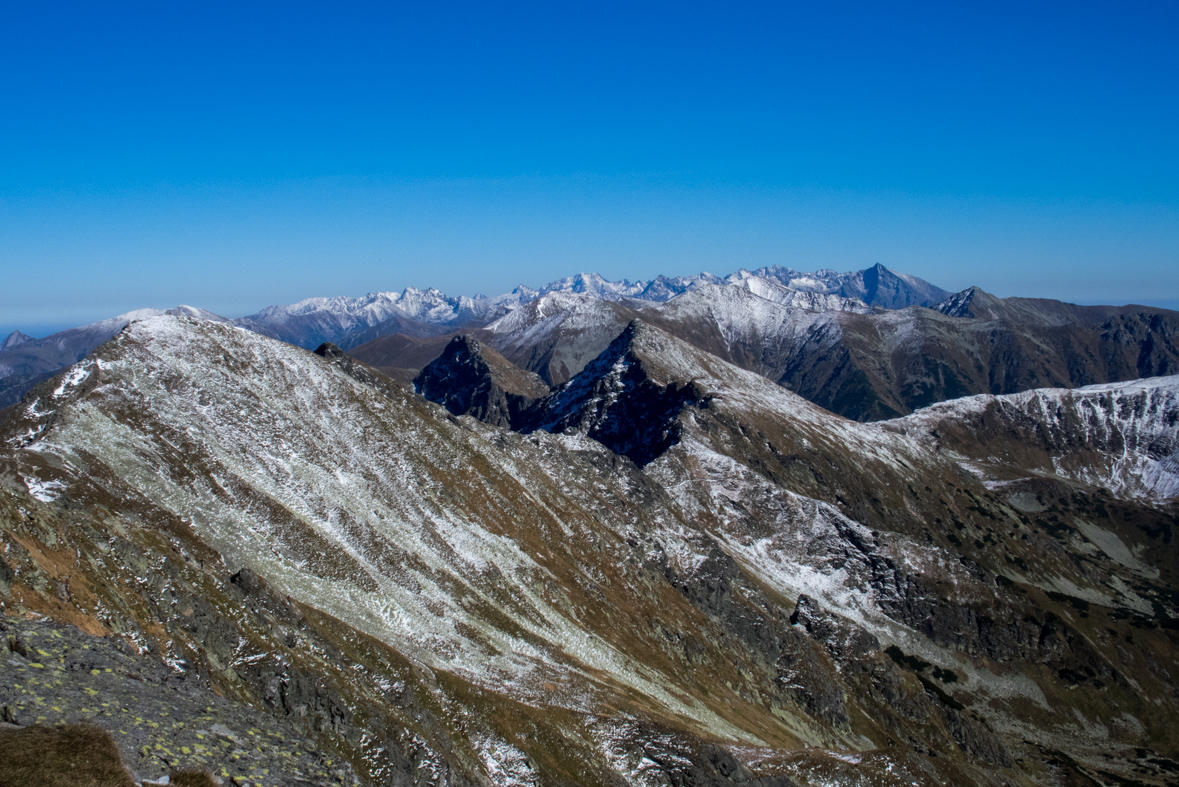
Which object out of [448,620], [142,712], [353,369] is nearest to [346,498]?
[448,620]

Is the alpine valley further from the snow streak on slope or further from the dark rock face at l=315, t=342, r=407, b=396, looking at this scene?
the dark rock face at l=315, t=342, r=407, b=396

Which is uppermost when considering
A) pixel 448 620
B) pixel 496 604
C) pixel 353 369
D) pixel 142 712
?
pixel 353 369

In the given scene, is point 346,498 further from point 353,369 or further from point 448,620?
point 353,369

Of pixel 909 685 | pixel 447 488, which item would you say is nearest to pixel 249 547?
pixel 447 488

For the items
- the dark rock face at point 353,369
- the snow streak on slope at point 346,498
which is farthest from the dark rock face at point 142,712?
the dark rock face at point 353,369

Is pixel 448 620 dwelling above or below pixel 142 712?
below

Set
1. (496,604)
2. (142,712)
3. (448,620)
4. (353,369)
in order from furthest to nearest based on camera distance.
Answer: (353,369)
(496,604)
(448,620)
(142,712)

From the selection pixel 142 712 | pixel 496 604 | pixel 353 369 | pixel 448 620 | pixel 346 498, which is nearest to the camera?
pixel 142 712

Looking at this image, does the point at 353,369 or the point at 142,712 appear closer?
the point at 142,712

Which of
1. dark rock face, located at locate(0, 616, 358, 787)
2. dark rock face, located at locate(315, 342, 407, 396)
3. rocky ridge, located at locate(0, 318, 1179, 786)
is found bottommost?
rocky ridge, located at locate(0, 318, 1179, 786)

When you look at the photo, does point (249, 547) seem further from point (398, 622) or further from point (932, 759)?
point (932, 759)

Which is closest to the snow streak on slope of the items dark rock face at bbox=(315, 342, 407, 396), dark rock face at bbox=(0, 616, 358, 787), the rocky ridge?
the rocky ridge

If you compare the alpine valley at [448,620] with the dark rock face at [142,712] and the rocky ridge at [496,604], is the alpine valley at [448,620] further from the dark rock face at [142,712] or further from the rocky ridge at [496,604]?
the rocky ridge at [496,604]
